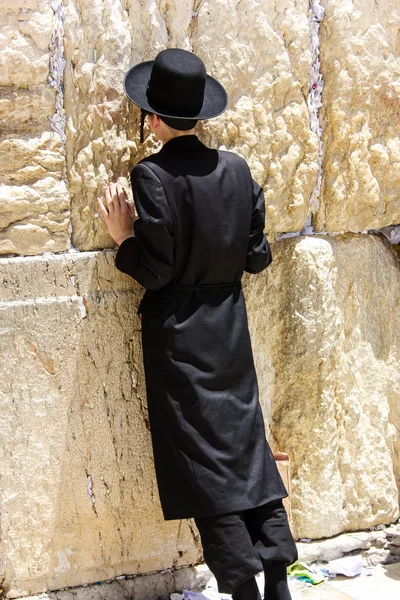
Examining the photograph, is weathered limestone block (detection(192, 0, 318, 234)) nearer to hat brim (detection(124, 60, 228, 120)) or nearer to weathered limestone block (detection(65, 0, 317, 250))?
weathered limestone block (detection(65, 0, 317, 250))

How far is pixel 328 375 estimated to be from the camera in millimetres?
3270

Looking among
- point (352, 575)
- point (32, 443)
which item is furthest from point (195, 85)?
point (352, 575)

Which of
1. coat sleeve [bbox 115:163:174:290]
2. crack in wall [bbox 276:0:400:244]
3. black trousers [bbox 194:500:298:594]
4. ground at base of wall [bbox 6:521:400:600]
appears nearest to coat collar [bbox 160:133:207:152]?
coat sleeve [bbox 115:163:174:290]

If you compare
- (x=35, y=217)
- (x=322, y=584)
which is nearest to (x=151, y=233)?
(x=35, y=217)

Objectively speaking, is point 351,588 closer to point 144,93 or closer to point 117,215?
point 117,215

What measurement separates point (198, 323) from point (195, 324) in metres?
0.01

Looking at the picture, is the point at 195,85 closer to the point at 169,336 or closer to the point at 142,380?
the point at 169,336

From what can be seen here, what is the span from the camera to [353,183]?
329cm

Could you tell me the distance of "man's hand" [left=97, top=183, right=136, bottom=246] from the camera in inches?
111

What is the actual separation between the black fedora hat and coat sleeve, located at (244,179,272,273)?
33cm

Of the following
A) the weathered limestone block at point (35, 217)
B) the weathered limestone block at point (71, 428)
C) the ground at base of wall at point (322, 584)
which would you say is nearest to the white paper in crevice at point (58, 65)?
the weathered limestone block at point (35, 217)

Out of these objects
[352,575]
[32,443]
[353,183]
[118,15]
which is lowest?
[352,575]

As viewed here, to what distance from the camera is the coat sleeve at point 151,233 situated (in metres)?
2.62

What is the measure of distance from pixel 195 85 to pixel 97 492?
1.45 meters
